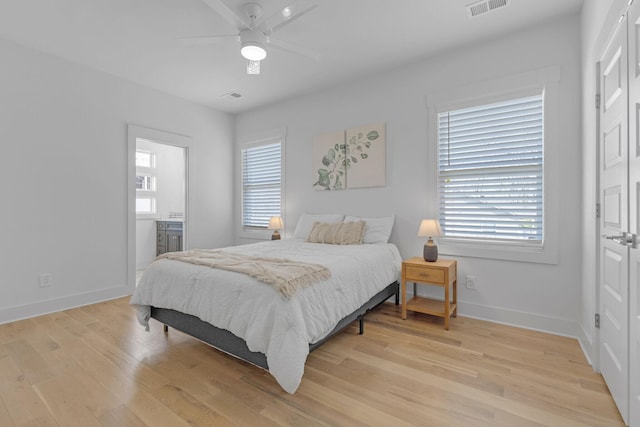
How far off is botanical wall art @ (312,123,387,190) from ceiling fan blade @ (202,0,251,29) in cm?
185

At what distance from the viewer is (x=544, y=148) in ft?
8.91

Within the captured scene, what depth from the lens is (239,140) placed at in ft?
17.2

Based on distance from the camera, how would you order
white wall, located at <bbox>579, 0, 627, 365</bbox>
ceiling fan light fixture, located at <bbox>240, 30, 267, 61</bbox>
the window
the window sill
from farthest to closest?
1. the window
2. the window sill
3. ceiling fan light fixture, located at <bbox>240, 30, 267, 61</bbox>
4. white wall, located at <bbox>579, 0, 627, 365</bbox>

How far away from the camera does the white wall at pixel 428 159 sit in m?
2.62

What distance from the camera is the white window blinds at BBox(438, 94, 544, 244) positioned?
2803 mm

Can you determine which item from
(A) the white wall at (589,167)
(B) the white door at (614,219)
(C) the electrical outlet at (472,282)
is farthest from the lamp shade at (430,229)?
(B) the white door at (614,219)

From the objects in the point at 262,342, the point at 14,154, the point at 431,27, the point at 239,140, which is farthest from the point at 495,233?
the point at 14,154

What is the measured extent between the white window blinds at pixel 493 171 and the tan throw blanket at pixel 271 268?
1817mm

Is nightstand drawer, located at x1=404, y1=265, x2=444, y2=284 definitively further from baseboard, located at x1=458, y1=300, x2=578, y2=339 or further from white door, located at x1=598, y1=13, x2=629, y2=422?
white door, located at x1=598, y1=13, x2=629, y2=422

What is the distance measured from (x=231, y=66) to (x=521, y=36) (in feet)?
9.88

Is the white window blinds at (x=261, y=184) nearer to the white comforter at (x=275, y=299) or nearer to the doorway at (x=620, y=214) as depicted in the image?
the white comforter at (x=275, y=299)

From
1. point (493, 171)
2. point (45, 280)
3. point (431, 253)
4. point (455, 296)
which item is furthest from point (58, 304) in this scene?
point (493, 171)

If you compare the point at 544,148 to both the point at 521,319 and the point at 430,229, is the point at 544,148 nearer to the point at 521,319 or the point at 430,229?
the point at 430,229

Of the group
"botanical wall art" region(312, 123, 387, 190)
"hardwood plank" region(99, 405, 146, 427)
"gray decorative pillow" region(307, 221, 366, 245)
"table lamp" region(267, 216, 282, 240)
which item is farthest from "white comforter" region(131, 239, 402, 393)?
"table lamp" region(267, 216, 282, 240)
